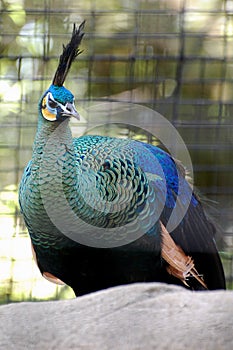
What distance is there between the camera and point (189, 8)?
238 cm

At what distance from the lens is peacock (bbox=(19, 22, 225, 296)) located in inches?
65.6

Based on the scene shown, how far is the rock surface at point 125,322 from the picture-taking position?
1.05m

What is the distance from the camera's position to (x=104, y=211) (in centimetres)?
166

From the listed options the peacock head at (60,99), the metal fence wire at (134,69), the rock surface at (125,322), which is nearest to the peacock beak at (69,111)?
the peacock head at (60,99)

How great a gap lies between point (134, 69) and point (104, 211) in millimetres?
839

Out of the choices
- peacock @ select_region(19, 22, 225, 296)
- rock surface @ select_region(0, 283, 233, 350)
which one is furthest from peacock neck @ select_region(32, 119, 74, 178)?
rock surface @ select_region(0, 283, 233, 350)

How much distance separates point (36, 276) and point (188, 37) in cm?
90

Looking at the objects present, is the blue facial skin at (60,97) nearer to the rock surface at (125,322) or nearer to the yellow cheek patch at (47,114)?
the yellow cheek patch at (47,114)

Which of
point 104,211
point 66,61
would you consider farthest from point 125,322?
point 66,61

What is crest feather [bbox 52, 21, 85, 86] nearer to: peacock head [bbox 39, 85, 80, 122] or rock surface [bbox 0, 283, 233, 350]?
peacock head [bbox 39, 85, 80, 122]

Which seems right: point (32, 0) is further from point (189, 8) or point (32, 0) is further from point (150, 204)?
point (150, 204)

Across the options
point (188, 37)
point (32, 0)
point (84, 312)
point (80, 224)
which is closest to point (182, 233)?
point (80, 224)

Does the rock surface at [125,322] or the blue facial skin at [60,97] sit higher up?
the blue facial skin at [60,97]

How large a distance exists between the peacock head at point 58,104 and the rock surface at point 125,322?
59 cm
